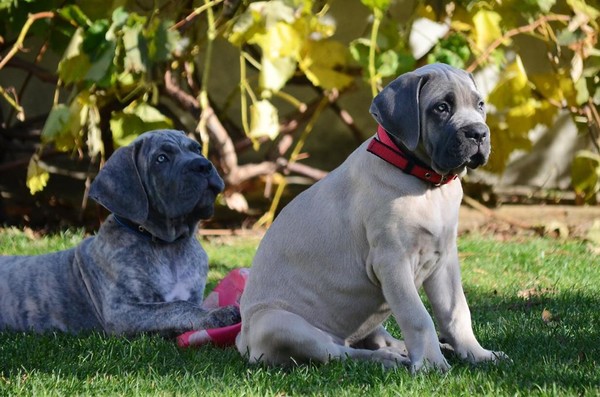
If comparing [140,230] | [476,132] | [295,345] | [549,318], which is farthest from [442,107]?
[140,230]

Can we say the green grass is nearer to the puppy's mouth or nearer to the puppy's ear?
the puppy's mouth

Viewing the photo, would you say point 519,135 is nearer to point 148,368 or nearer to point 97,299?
point 97,299

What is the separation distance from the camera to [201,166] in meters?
5.29

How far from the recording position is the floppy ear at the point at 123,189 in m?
5.27

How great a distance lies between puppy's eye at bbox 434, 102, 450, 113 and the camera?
13.7ft

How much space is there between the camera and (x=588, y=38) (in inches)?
315

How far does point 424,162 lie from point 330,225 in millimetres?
491

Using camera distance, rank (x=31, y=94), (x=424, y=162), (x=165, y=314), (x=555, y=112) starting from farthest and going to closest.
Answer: (x=31, y=94) < (x=555, y=112) < (x=165, y=314) < (x=424, y=162)

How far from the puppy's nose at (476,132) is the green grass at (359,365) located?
914mm

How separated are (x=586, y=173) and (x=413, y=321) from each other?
5.20 meters

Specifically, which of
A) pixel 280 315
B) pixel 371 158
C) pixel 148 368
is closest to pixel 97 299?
pixel 148 368

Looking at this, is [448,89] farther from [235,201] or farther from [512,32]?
[235,201]

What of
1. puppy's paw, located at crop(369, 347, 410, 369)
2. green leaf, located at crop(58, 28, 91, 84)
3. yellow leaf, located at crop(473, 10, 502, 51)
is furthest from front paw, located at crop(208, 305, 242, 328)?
yellow leaf, located at crop(473, 10, 502, 51)

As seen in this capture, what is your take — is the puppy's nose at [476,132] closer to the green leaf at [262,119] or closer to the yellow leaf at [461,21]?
the green leaf at [262,119]
